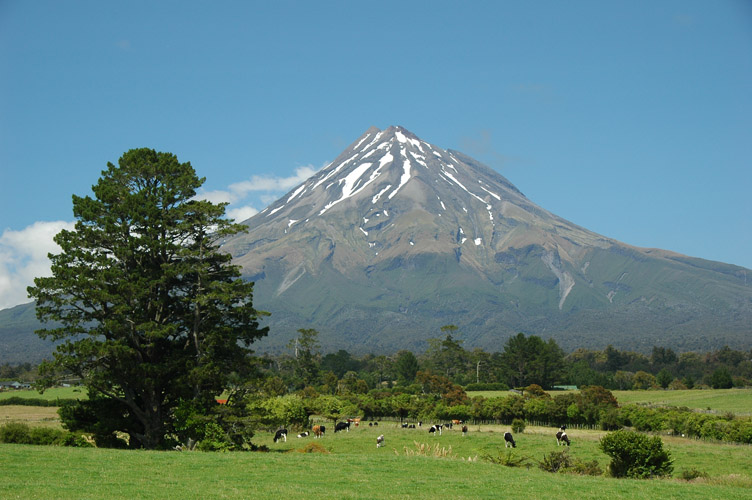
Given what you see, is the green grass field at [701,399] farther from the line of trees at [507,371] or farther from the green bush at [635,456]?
the green bush at [635,456]

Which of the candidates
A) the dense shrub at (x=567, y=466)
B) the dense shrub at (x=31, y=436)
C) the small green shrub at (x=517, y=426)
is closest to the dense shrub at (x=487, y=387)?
the small green shrub at (x=517, y=426)

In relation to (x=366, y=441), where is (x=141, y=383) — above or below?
above

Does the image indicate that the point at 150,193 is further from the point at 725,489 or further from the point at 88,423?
the point at 725,489

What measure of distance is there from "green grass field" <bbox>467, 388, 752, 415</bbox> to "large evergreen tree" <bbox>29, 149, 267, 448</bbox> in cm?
5643

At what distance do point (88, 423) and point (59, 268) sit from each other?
6.95 meters

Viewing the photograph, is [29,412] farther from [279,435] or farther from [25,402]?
[279,435]

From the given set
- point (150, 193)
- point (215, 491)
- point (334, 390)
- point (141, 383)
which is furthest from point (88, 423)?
point (334, 390)

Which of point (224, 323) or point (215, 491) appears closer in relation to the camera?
point (215, 491)

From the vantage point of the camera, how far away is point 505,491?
17.1 metres

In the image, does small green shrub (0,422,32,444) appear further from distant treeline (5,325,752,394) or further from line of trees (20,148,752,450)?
distant treeline (5,325,752,394)

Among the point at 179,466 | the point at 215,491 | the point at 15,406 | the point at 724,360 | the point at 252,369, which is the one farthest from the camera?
the point at 724,360

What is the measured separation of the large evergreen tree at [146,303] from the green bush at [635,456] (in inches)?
630

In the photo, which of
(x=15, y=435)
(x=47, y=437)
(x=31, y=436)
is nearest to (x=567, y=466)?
(x=47, y=437)

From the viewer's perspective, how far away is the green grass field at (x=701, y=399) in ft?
233
